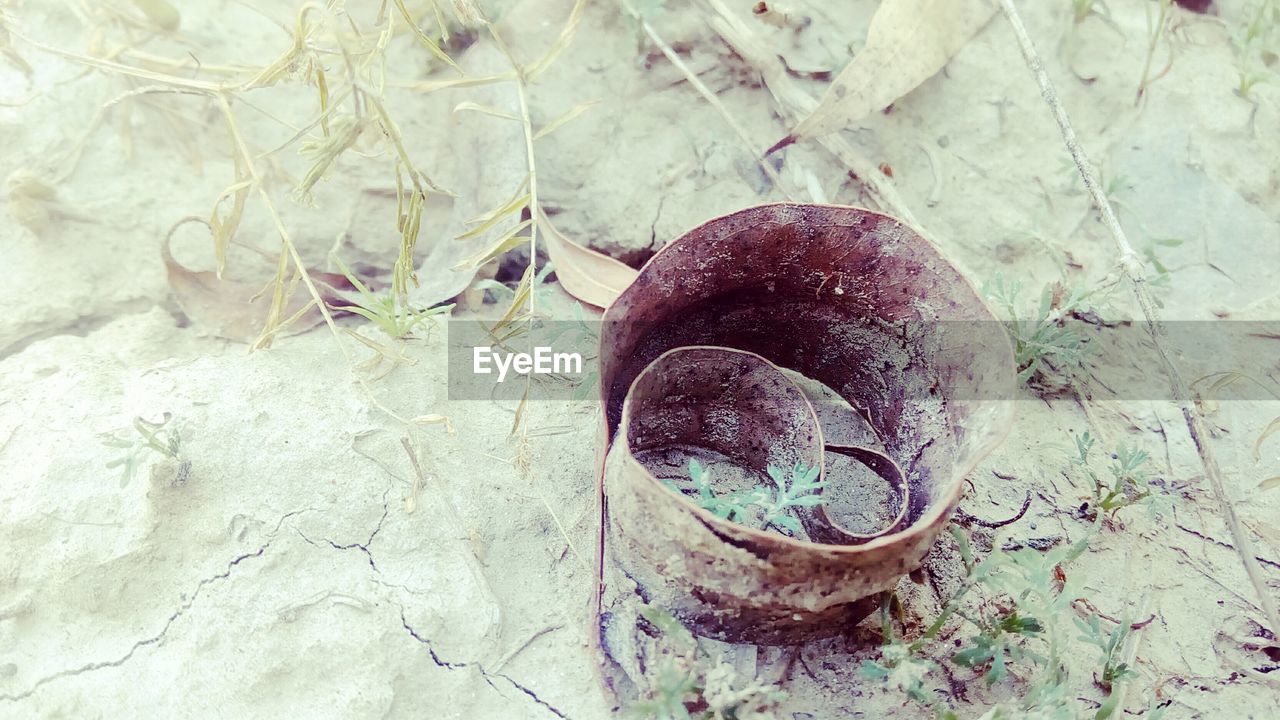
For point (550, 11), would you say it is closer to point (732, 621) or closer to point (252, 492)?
point (252, 492)

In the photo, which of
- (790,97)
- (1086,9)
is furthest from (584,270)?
(1086,9)

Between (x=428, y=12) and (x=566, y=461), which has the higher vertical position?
(x=428, y=12)

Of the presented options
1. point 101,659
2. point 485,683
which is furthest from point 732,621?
point 101,659

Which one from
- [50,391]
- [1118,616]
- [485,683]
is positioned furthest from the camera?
[50,391]

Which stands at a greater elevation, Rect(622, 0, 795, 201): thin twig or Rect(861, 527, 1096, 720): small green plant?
Rect(622, 0, 795, 201): thin twig

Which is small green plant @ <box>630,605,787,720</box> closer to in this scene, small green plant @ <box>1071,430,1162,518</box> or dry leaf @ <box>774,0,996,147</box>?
small green plant @ <box>1071,430,1162,518</box>

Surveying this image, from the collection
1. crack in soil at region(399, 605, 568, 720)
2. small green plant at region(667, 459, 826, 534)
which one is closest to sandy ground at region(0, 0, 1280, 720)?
crack in soil at region(399, 605, 568, 720)

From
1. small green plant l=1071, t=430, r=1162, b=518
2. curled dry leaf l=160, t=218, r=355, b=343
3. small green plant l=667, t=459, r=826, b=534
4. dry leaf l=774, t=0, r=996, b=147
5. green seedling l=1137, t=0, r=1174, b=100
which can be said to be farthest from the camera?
green seedling l=1137, t=0, r=1174, b=100
